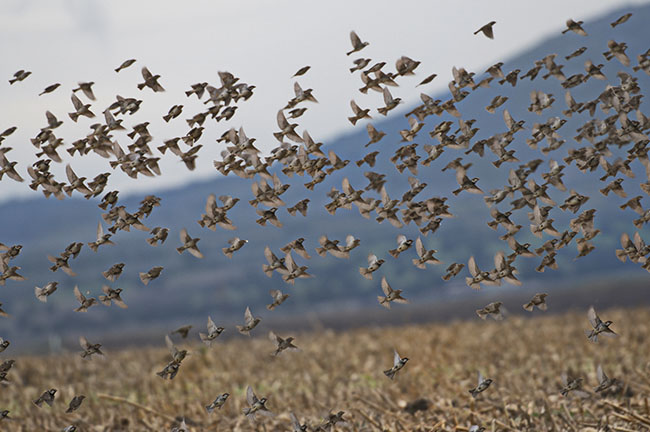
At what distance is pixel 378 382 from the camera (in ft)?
33.2

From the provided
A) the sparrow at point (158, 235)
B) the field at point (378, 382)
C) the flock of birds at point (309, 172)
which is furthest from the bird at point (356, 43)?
the field at point (378, 382)

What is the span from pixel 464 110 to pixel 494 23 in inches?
4968

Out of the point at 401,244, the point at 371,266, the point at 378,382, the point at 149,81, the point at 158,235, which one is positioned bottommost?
the point at 378,382

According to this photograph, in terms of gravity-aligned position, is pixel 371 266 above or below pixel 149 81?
below

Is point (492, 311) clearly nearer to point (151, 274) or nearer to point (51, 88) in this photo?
point (151, 274)

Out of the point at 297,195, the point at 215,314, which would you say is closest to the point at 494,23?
the point at 215,314

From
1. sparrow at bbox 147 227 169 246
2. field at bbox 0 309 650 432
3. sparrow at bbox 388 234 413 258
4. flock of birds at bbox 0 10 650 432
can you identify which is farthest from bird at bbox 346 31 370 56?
field at bbox 0 309 650 432

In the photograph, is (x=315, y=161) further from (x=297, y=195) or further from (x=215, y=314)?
(x=297, y=195)

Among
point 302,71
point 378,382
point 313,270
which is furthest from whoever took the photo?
point 313,270

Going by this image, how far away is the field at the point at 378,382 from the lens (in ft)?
22.5

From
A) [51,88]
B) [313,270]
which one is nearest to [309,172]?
[51,88]

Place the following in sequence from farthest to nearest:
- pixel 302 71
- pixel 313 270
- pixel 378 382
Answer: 1. pixel 313 270
2. pixel 378 382
3. pixel 302 71

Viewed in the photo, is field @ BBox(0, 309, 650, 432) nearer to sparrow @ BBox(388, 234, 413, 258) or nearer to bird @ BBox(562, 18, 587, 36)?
sparrow @ BBox(388, 234, 413, 258)

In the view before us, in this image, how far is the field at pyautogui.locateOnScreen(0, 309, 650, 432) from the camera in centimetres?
686
